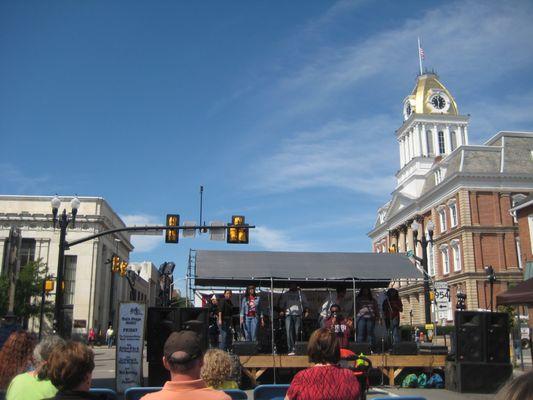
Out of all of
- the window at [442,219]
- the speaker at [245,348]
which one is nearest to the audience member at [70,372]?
the speaker at [245,348]

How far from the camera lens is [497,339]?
1254 centimetres

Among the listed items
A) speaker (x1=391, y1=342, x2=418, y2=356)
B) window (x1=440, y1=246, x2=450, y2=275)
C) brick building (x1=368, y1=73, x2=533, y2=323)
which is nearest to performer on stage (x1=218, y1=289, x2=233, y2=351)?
speaker (x1=391, y1=342, x2=418, y2=356)

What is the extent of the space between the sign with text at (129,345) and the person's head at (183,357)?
9803mm

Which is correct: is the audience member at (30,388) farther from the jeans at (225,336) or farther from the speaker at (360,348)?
the jeans at (225,336)

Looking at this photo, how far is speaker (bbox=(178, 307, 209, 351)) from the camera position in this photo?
36.0 ft

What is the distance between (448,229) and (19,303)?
150ft

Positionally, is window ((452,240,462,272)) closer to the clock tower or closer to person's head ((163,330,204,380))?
the clock tower

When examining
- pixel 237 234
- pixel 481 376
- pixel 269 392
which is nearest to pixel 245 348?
pixel 481 376

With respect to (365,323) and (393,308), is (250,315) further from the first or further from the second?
(393,308)

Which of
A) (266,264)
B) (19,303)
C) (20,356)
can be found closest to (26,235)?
(19,303)

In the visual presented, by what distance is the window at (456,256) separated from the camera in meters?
59.2

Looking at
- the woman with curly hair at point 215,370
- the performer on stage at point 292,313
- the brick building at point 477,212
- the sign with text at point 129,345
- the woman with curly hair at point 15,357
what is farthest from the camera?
the brick building at point 477,212

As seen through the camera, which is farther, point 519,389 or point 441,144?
point 441,144

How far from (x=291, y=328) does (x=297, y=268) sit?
192 centimetres
